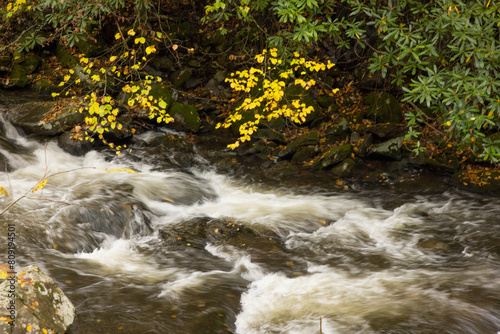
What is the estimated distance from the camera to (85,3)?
303 inches

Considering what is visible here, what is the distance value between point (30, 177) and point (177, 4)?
704 centimetres

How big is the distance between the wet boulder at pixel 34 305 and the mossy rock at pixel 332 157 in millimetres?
6462

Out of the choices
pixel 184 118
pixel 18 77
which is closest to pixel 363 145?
pixel 184 118

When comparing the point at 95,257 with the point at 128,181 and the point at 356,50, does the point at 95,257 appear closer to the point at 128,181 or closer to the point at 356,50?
the point at 128,181

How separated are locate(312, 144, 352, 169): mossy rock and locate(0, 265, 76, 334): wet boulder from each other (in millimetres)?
6462

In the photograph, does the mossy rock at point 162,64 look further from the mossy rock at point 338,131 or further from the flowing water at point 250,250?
the mossy rock at point 338,131

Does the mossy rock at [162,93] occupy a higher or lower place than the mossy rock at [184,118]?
higher

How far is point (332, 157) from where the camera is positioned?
30.4 ft

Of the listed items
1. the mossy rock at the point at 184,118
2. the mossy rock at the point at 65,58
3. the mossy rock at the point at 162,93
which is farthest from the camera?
the mossy rock at the point at 65,58

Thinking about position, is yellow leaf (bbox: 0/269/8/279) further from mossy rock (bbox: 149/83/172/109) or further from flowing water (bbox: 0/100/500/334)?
mossy rock (bbox: 149/83/172/109)

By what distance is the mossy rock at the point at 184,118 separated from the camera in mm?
10677

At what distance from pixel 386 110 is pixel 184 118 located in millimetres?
5055

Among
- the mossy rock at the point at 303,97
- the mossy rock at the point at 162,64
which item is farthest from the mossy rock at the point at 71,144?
the mossy rock at the point at 303,97

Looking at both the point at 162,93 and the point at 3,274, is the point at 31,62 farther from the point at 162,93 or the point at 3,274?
the point at 3,274
